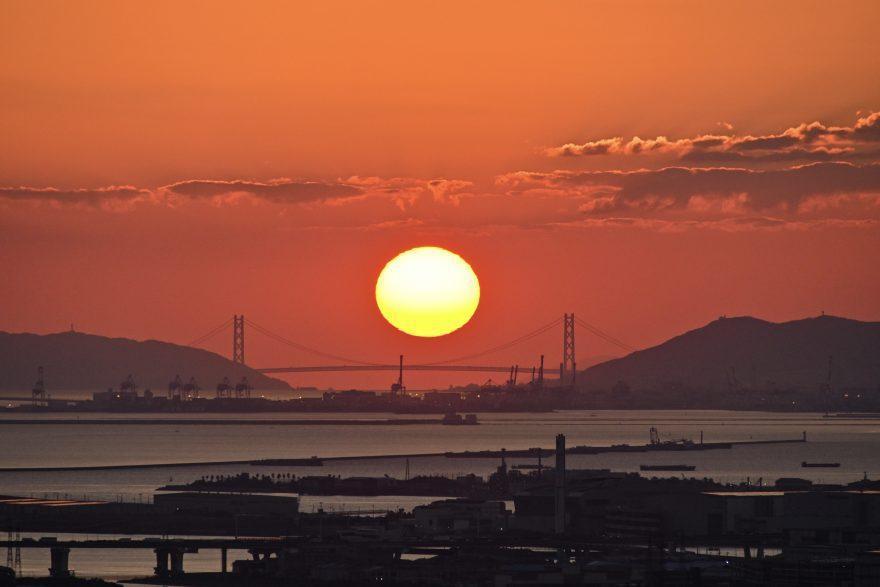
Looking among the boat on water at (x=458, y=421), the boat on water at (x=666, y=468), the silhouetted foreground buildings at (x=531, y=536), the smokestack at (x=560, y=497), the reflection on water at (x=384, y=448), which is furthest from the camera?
the boat on water at (x=458, y=421)

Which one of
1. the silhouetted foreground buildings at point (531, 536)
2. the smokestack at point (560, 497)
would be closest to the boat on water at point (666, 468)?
the silhouetted foreground buildings at point (531, 536)

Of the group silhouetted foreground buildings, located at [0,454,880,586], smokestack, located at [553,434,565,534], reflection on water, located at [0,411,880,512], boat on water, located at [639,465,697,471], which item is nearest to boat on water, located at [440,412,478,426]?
reflection on water, located at [0,411,880,512]

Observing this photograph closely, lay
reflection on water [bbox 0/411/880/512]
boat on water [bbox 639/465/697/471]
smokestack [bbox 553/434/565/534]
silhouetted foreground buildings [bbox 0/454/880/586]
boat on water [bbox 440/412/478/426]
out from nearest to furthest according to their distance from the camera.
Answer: silhouetted foreground buildings [bbox 0/454/880/586]
smokestack [bbox 553/434/565/534]
reflection on water [bbox 0/411/880/512]
boat on water [bbox 639/465/697/471]
boat on water [bbox 440/412/478/426]

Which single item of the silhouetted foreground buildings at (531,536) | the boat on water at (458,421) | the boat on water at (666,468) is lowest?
the silhouetted foreground buildings at (531,536)

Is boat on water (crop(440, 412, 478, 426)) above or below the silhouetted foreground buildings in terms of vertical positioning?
above

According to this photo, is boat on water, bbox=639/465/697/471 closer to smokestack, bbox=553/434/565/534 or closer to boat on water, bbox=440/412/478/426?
smokestack, bbox=553/434/565/534

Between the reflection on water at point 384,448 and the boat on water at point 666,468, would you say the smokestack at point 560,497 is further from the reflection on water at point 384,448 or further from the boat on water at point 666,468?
the boat on water at point 666,468

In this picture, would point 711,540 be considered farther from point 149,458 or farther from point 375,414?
point 375,414

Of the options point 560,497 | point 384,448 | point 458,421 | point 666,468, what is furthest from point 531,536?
point 458,421

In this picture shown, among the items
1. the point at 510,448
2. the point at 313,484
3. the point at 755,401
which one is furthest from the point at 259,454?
the point at 755,401

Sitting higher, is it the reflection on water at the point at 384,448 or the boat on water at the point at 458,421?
the boat on water at the point at 458,421

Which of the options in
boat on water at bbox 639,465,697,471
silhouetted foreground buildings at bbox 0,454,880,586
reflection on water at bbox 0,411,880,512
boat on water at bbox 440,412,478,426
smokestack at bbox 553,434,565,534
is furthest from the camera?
boat on water at bbox 440,412,478,426
